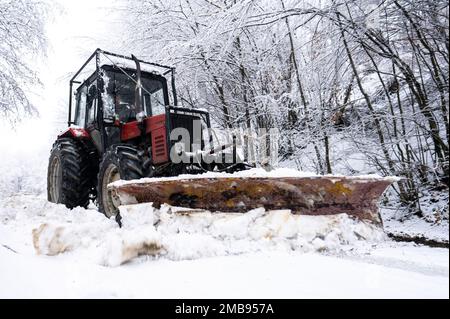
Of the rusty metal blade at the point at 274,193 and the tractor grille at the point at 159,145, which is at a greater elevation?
the tractor grille at the point at 159,145

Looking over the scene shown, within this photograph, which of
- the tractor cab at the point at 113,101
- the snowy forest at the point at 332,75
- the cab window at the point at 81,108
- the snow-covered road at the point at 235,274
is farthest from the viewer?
the cab window at the point at 81,108

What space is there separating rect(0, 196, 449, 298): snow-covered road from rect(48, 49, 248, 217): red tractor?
1.64m

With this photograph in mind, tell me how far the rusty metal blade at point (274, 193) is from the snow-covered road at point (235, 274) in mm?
409

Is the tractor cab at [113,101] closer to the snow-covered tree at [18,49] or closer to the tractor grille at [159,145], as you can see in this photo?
the tractor grille at [159,145]

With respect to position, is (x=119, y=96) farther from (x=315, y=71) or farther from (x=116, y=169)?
(x=315, y=71)

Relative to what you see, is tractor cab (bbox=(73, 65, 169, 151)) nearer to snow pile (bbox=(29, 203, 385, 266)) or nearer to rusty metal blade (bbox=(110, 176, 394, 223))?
rusty metal blade (bbox=(110, 176, 394, 223))

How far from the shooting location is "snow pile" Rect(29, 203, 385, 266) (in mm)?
1968

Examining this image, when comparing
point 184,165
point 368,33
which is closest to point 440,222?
point 368,33

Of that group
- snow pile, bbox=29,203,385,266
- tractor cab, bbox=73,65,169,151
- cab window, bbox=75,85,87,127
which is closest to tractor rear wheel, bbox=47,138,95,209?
tractor cab, bbox=73,65,169,151

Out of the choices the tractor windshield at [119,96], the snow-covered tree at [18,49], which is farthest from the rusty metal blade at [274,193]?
the snow-covered tree at [18,49]

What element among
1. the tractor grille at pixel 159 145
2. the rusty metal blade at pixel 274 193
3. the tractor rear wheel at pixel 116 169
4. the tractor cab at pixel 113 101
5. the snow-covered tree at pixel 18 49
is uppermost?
the snow-covered tree at pixel 18 49

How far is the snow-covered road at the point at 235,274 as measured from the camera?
1.42 meters

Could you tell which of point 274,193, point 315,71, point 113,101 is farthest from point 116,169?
point 315,71
